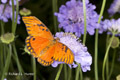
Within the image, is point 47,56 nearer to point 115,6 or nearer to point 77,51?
point 77,51

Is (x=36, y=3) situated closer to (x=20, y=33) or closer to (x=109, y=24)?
(x=20, y=33)

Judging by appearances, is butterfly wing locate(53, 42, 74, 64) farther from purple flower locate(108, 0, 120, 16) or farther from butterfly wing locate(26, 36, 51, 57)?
purple flower locate(108, 0, 120, 16)

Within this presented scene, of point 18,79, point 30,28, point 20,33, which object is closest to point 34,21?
point 30,28

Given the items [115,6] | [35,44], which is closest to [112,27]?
[115,6]

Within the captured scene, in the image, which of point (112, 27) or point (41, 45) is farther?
point (112, 27)

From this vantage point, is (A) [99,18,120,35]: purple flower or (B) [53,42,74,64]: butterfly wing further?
(A) [99,18,120,35]: purple flower

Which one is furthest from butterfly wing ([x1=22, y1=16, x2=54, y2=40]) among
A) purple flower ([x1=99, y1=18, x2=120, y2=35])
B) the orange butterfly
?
purple flower ([x1=99, y1=18, x2=120, y2=35])
